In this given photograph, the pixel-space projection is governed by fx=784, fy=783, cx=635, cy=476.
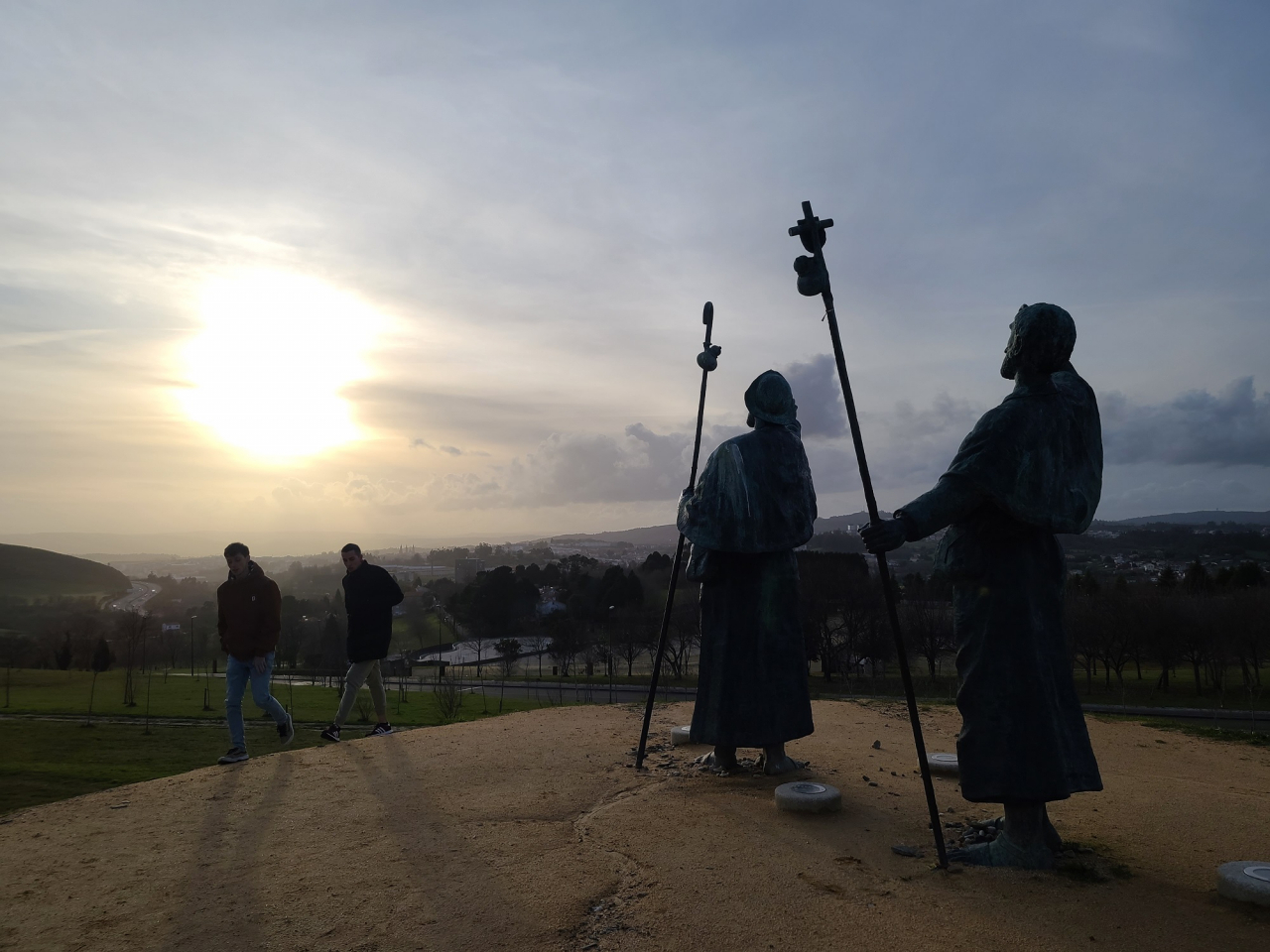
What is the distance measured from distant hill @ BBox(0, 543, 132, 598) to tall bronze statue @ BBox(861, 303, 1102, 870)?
94.4 metres

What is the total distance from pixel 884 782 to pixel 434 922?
5082 mm

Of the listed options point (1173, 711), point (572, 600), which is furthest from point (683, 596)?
point (1173, 711)

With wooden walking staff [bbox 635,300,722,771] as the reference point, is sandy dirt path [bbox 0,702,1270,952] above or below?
below

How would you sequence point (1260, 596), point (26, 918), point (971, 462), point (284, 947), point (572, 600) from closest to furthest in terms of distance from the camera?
point (284, 947) → point (26, 918) → point (971, 462) → point (1260, 596) → point (572, 600)

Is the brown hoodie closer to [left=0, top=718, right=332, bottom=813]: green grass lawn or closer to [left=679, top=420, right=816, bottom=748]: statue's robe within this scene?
[left=0, top=718, right=332, bottom=813]: green grass lawn

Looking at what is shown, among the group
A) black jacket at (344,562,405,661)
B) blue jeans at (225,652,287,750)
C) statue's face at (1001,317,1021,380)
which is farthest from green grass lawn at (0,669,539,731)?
statue's face at (1001,317,1021,380)

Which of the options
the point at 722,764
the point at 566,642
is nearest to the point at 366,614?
the point at 722,764

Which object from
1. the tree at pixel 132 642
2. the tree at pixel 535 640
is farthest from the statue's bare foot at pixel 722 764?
the tree at pixel 535 640

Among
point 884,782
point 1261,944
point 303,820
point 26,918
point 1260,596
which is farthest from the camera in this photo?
point 1260,596

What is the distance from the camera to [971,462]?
18.3ft

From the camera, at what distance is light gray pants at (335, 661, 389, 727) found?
35.3ft

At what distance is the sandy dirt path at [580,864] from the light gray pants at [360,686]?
148 cm

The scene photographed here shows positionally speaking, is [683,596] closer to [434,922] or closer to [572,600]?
[572,600]

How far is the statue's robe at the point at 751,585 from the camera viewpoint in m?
8.19
